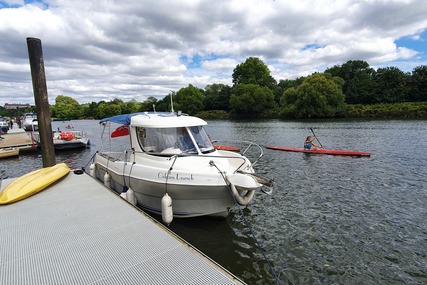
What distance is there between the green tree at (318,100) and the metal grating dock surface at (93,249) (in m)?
62.4

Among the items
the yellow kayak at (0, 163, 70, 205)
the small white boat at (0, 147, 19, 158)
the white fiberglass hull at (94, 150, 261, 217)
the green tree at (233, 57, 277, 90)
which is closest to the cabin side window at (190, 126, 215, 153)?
the white fiberglass hull at (94, 150, 261, 217)

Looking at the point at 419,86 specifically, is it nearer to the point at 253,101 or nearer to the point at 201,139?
the point at 253,101

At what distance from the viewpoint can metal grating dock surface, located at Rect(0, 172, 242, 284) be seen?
3.91 m

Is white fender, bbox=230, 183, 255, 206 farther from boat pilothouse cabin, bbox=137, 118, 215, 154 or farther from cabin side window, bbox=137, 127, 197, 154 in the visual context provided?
cabin side window, bbox=137, 127, 197, 154

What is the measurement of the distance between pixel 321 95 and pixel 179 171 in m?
61.8

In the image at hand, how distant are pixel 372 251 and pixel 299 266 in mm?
2210

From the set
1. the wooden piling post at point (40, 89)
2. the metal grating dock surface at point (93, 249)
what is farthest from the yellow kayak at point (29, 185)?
the wooden piling post at point (40, 89)

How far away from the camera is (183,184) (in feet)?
25.1

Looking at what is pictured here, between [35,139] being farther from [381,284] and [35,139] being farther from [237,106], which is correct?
[237,106]

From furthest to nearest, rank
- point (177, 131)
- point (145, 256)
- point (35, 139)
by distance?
point (35, 139) < point (177, 131) < point (145, 256)

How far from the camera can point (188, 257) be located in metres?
4.43

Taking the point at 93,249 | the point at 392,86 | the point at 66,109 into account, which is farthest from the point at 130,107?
the point at 93,249

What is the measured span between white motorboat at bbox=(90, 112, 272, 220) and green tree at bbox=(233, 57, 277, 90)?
9124cm

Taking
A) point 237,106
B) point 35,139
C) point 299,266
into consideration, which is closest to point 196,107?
point 237,106
